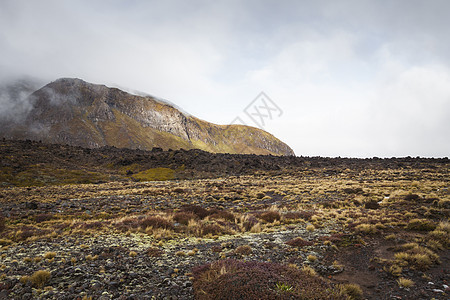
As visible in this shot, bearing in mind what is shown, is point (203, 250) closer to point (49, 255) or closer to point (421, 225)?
point (49, 255)

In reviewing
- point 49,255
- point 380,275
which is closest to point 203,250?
point 49,255

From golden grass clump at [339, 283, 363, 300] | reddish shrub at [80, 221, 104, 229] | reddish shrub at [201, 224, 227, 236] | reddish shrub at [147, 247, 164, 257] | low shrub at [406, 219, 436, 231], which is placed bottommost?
reddish shrub at [80, 221, 104, 229]

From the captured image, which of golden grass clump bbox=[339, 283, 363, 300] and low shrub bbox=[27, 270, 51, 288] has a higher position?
golden grass clump bbox=[339, 283, 363, 300]

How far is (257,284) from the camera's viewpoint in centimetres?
678

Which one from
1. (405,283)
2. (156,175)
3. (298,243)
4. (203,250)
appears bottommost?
(156,175)

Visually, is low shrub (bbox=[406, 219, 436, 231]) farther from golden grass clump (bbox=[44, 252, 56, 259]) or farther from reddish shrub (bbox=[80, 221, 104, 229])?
reddish shrub (bbox=[80, 221, 104, 229])

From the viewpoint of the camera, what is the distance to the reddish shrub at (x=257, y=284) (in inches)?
252

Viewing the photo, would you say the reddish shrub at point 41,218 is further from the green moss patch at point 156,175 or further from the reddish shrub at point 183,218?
the green moss patch at point 156,175

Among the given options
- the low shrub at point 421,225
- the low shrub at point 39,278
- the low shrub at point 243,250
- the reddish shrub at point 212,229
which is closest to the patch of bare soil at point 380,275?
the low shrub at point 421,225

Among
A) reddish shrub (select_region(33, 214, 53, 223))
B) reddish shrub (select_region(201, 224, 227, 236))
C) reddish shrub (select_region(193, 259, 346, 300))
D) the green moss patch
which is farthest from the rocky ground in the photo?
the green moss patch

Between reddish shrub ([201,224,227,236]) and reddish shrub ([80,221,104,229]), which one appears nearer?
reddish shrub ([201,224,227,236])

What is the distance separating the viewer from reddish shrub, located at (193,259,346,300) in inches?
252

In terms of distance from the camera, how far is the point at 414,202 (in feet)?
68.8

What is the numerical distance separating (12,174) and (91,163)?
115ft
